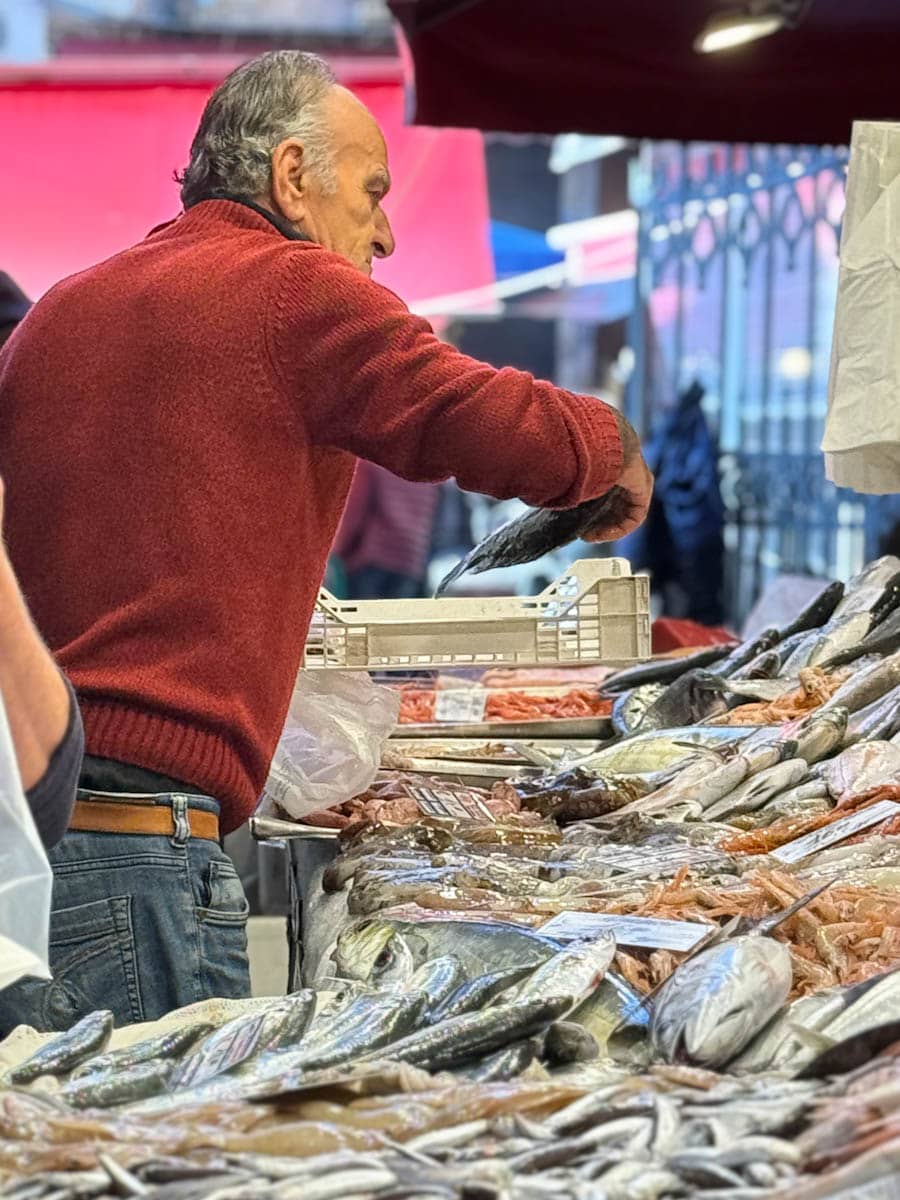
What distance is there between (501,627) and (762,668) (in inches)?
33.3

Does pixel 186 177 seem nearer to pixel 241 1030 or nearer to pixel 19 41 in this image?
pixel 241 1030

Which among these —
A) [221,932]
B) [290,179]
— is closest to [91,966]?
[221,932]

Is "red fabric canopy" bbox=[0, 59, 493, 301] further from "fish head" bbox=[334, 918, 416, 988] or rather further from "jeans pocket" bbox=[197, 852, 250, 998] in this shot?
"fish head" bbox=[334, 918, 416, 988]

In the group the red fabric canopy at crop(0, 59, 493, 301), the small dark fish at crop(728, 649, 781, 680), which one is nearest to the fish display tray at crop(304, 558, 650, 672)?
the small dark fish at crop(728, 649, 781, 680)

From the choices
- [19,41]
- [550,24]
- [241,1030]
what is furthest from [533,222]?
[241,1030]

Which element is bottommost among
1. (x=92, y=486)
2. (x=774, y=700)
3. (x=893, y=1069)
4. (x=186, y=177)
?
(x=774, y=700)

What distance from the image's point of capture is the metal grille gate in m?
8.70

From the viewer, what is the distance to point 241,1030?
2000mm

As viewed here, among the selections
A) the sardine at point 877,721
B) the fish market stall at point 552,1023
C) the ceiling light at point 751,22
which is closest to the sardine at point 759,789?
the fish market stall at point 552,1023

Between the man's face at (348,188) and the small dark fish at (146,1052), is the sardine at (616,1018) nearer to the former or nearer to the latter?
the small dark fish at (146,1052)

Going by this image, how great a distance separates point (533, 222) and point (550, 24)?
50.7 ft

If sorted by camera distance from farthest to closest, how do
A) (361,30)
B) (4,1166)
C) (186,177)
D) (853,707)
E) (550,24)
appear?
(361,30) → (550,24) → (853,707) → (186,177) → (4,1166)

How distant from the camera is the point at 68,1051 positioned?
196 cm

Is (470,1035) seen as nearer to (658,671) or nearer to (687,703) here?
(687,703)
